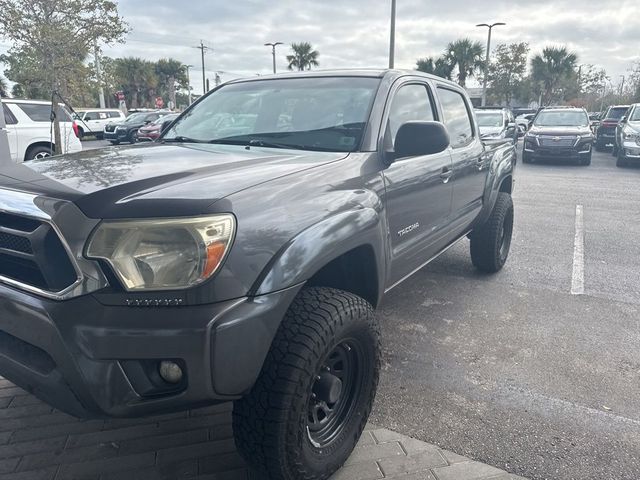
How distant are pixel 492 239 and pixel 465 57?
32.9 m

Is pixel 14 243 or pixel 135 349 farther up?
pixel 14 243

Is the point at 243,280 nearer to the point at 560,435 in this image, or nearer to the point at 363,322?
the point at 363,322

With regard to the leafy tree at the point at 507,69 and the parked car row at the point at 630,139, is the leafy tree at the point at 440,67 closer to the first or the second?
the leafy tree at the point at 507,69

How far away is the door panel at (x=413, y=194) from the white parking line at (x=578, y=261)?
6.19 ft

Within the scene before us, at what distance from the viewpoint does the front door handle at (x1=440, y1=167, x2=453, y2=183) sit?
343cm

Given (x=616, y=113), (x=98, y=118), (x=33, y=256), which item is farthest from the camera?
(x=98, y=118)

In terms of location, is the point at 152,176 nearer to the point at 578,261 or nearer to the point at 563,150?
the point at 578,261

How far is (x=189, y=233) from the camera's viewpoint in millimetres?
1680

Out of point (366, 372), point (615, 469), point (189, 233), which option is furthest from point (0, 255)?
point (615, 469)

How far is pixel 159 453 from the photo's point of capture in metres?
2.42

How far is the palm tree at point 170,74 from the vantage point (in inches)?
1873

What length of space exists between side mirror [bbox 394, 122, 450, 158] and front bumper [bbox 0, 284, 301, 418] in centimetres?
131

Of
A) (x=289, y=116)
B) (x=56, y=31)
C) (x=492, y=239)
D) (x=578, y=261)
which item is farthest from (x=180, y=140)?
(x=56, y=31)

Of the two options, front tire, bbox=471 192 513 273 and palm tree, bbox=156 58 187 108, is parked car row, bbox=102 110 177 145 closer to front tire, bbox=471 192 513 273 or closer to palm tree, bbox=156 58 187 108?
front tire, bbox=471 192 513 273
